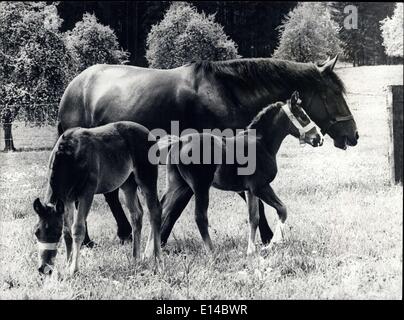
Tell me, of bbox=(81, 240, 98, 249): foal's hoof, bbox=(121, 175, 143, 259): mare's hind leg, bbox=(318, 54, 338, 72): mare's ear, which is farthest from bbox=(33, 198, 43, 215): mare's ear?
bbox=(318, 54, 338, 72): mare's ear

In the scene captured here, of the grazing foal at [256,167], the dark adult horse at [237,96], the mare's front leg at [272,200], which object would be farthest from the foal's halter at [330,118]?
the mare's front leg at [272,200]

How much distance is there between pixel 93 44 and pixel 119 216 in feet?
8.90

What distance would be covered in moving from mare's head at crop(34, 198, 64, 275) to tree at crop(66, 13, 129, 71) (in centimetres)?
317

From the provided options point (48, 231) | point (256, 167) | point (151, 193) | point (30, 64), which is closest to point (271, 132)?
point (256, 167)

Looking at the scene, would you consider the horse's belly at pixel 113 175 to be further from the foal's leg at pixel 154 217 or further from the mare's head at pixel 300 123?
the mare's head at pixel 300 123

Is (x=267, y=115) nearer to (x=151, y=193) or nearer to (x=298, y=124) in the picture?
(x=298, y=124)

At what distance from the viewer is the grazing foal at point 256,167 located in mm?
5000

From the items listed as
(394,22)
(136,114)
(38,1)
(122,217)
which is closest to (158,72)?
(136,114)

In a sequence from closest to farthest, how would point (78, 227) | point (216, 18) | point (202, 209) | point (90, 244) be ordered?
point (78, 227) → point (202, 209) → point (90, 244) → point (216, 18)

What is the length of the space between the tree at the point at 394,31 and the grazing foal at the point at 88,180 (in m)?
2.89

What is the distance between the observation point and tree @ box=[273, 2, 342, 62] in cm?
591

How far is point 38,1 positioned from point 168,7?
2.74 meters

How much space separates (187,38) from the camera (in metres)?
6.76

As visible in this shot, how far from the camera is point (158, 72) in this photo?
619cm
